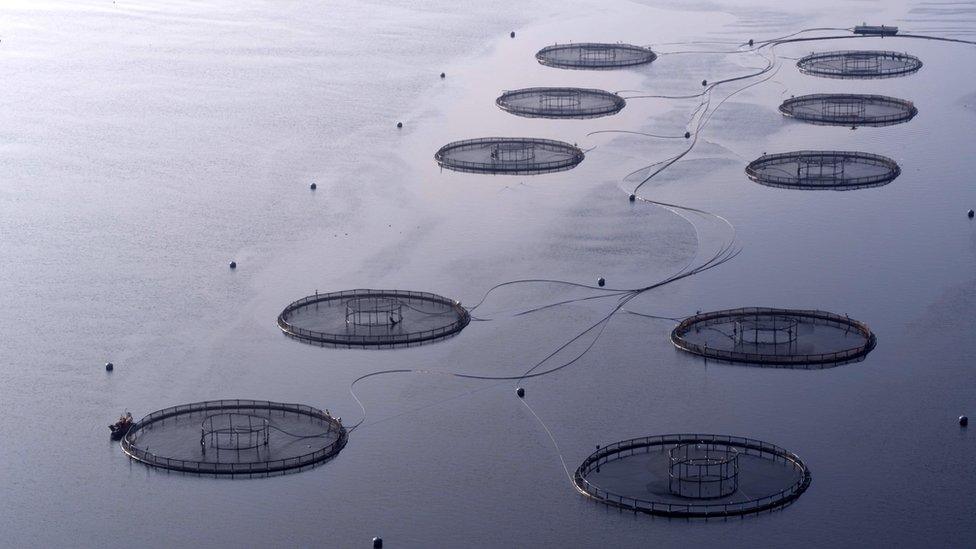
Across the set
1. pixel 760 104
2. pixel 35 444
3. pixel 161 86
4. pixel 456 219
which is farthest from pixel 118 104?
pixel 35 444

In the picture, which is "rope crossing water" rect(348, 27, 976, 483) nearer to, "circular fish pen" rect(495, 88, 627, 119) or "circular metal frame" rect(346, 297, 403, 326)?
"circular fish pen" rect(495, 88, 627, 119)

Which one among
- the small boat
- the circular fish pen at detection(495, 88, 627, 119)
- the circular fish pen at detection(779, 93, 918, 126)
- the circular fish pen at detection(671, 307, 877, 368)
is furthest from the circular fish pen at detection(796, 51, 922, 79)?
the small boat

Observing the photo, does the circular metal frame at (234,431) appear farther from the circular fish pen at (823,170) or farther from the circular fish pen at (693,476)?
the circular fish pen at (823,170)

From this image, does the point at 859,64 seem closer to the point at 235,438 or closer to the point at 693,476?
the point at 693,476

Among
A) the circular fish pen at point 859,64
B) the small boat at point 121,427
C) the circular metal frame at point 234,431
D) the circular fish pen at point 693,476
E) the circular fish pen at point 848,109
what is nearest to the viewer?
the circular fish pen at point 693,476

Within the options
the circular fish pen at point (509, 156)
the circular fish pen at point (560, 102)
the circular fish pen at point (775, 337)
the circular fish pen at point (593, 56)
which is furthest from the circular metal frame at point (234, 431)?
the circular fish pen at point (593, 56)
